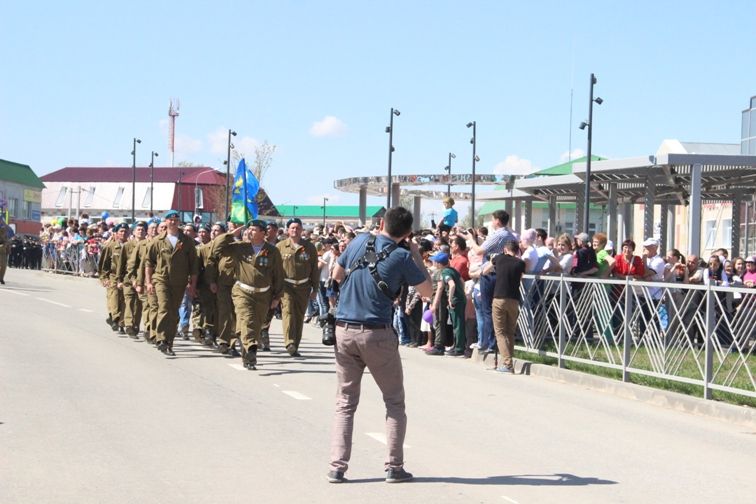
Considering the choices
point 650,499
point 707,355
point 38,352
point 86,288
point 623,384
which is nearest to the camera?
point 650,499

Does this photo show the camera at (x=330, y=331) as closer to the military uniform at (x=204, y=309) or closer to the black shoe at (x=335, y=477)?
Answer: the black shoe at (x=335, y=477)

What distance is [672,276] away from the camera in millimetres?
18703

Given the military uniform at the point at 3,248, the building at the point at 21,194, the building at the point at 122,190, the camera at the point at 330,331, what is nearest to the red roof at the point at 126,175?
the building at the point at 122,190

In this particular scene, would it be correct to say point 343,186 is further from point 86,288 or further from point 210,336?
point 210,336

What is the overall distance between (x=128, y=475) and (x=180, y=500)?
0.85 meters

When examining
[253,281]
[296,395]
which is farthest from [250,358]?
[296,395]

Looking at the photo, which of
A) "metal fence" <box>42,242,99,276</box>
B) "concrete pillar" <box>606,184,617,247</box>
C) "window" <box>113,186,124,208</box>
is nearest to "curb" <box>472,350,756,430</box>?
"concrete pillar" <box>606,184,617,247</box>

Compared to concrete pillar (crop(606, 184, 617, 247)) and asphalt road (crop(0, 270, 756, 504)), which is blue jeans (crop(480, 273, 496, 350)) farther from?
concrete pillar (crop(606, 184, 617, 247))

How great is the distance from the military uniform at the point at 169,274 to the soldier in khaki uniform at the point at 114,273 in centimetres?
271

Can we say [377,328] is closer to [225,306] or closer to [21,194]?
[225,306]

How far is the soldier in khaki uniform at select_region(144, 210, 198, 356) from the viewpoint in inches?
634

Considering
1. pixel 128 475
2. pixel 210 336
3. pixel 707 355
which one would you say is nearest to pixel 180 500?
pixel 128 475

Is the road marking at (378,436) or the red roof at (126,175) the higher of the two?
the red roof at (126,175)

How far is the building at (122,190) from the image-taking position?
114775mm
